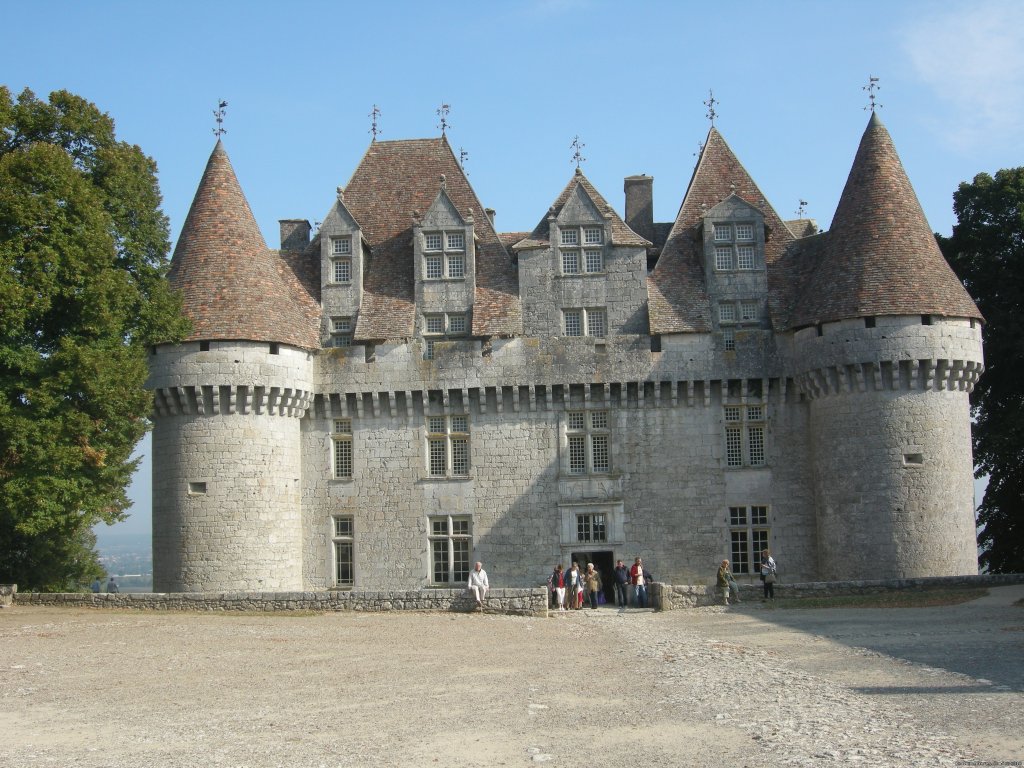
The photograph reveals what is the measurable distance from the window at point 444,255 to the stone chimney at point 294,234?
13.8ft

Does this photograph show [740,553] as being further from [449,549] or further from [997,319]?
[997,319]

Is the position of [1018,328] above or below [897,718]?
above

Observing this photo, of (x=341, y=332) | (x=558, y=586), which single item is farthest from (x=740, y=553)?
(x=341, y=332)

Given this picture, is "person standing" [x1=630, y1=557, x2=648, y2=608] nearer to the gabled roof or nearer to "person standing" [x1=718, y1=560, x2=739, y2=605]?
"person standing" [x1=718, y1=560, x2=739, y2=605]

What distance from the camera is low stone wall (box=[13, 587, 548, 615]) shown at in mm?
25438

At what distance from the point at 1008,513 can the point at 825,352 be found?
940 cm

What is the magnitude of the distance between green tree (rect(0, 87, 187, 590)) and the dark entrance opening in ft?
38.7

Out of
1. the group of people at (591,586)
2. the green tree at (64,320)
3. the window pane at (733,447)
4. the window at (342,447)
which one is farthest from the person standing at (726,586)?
the green tree at (64,320)

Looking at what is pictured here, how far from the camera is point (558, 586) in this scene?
92.3ft

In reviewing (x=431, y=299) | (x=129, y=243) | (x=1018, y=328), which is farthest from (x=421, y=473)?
(x=1018, y=328)

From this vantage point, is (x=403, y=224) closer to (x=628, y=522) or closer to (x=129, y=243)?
(x=129, y=243)

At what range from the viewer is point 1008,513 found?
34.8 metres

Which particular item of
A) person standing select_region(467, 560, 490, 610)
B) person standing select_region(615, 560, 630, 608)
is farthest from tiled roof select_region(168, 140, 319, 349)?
person standing select_region(615, 560, 630, 608)

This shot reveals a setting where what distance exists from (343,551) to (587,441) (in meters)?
7.25
